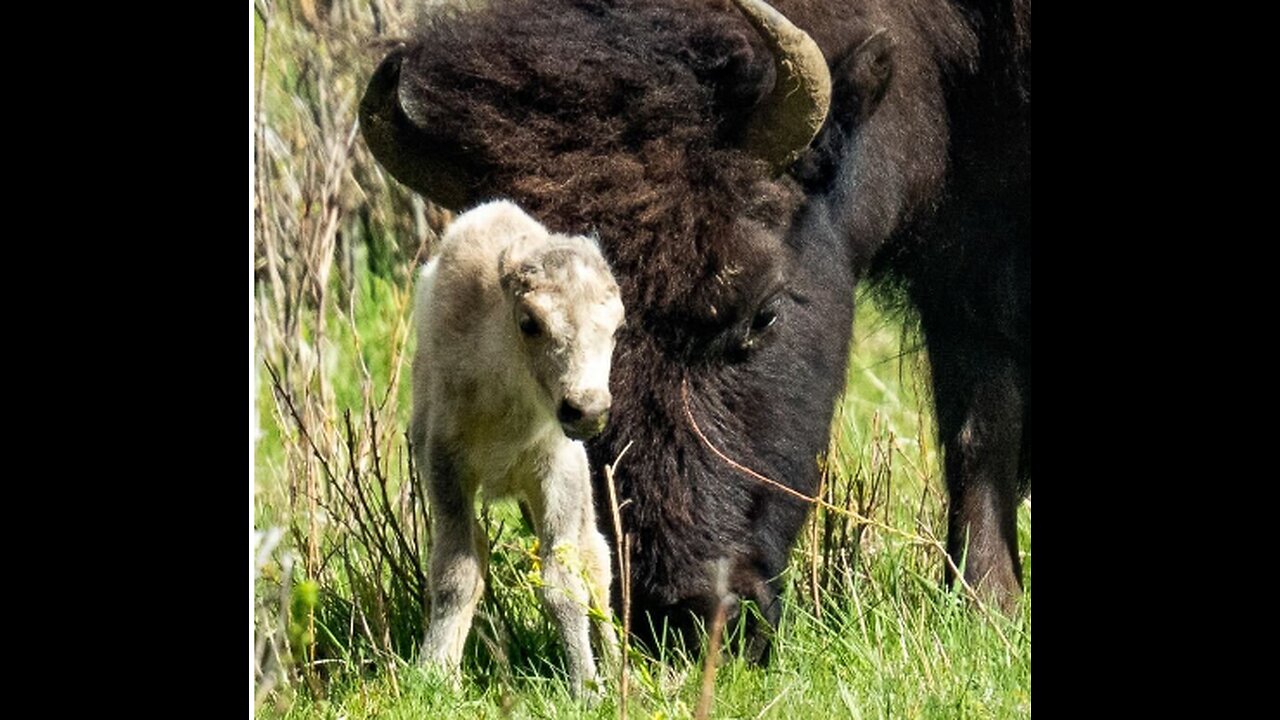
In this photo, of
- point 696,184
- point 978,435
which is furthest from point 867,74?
point 978,435

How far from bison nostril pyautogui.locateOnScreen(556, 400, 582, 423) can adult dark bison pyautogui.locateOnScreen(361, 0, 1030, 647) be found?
2.87ft

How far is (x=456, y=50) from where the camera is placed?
4.83 m

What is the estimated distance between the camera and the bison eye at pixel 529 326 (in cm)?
375

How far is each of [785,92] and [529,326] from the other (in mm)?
1407

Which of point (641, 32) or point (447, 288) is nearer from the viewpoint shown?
point (447, 288)

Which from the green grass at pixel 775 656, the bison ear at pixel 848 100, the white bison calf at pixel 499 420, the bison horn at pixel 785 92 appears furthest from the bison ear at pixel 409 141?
the bison ear at pixel 848 100

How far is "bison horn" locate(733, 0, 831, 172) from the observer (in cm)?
490

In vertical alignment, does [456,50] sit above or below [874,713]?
above

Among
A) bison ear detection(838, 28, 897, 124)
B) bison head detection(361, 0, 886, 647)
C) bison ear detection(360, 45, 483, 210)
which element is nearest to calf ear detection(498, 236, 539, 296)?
bison head detection(361, 0, 886, 647)

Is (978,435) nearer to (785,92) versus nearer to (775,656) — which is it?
(785,92)
